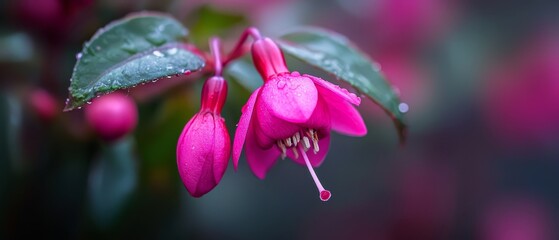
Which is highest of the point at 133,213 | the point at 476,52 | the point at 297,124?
the point at 476,52

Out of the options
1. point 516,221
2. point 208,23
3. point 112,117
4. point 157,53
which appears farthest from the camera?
point 516,221

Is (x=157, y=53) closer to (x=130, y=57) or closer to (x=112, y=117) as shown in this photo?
(x=130, y=57)

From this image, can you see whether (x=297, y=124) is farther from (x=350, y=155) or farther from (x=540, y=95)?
(x=540, y=95)

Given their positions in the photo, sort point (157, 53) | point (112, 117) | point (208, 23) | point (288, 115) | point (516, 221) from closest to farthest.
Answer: point (288, 115), point (157, 53), point (112, 117), point (208, 23), point (516, 221)

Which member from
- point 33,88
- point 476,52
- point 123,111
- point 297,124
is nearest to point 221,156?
point 297,124

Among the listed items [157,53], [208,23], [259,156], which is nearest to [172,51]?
[157,53]

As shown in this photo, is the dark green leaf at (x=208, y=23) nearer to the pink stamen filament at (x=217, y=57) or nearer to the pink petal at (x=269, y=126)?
the pink stamen filament at (x=217, y=57)

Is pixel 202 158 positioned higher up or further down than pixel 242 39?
further down
